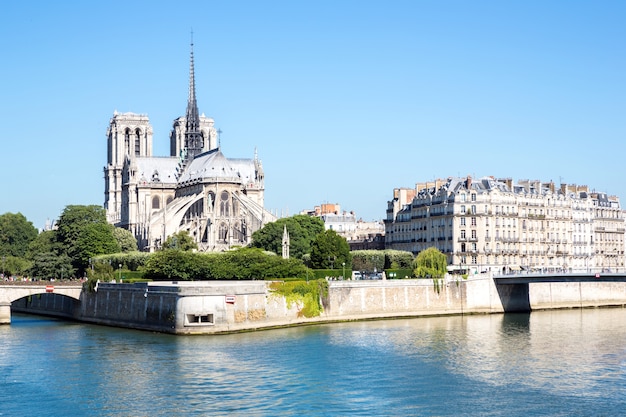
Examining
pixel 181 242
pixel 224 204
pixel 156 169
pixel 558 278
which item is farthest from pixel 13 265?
pixel 558 278

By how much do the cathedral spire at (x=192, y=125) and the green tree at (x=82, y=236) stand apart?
36.5 meters

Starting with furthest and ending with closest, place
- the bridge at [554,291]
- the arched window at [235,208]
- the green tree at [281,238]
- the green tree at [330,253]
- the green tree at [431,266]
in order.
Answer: the arched window at [235,208] → the green tree at [281,238] → the green tree at [330,253] → the green tree at [431,266] → the bridge at [554,291]

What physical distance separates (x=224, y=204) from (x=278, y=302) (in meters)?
50.1

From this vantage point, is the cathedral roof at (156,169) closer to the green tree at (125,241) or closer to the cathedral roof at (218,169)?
the cathedral roof at (218,169)

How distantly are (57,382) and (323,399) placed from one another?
10904 millimetres

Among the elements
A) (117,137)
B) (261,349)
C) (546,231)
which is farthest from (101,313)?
(117,137)

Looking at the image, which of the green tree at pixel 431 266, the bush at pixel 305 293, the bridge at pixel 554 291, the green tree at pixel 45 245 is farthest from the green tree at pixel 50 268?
the bridge at pixel 554 291

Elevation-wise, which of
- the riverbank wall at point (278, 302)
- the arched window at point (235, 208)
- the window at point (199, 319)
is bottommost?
the window at point (199, 319)

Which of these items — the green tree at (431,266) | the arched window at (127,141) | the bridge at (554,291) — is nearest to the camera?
the bridge at (554,291)

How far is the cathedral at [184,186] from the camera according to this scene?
10350 centimetres

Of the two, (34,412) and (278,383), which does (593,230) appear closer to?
(278,383)

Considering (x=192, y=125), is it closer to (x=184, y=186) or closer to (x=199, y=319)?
(x=184, y=186)

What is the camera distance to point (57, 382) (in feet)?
130

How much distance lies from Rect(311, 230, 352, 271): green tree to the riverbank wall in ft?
31.1
